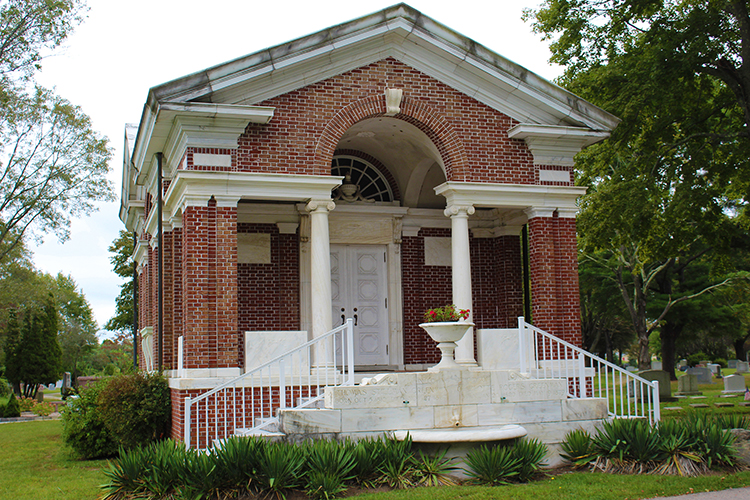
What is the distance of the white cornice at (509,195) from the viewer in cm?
1274

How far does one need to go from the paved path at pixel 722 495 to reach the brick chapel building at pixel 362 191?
4.84m

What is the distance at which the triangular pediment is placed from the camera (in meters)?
11.5

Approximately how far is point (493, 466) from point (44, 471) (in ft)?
24.7

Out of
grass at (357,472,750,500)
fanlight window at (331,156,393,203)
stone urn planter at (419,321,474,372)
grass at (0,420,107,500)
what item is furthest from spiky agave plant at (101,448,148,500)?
fanlight window at (331,156,393,203)

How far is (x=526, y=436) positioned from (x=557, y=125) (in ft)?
19.8

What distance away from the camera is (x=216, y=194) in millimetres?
11461


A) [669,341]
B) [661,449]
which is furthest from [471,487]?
[669,341]

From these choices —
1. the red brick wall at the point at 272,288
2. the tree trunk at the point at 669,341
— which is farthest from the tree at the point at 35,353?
the tree trunk at the point at 669,341

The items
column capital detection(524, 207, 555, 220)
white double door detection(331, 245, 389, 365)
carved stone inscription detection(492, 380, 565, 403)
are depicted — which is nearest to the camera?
carved stone inscription detection(492, 380, 565, 403)

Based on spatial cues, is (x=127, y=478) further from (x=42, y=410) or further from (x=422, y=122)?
(x=42, y=410)

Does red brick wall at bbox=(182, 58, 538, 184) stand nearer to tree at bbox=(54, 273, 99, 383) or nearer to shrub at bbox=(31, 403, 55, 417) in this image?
shrub at bbox=(31, 403, 55, 417)

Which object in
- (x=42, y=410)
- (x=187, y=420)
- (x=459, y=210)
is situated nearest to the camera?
(x=187, y=420)

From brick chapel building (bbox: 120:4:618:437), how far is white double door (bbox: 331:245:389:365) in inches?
1.2

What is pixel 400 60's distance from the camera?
12.8 meters
